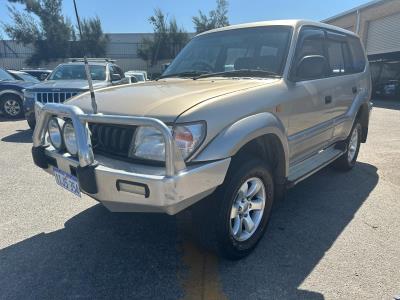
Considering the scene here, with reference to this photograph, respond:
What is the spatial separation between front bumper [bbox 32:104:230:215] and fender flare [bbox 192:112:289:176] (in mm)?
59

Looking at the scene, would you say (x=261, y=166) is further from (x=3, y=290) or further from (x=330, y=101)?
(x=3, y=290)

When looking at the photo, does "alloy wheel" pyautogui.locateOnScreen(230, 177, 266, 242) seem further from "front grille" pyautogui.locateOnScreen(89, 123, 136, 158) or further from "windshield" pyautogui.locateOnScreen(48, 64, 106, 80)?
"windshield" pyautogui.locateOnScreen(48, 64, 106, 80)

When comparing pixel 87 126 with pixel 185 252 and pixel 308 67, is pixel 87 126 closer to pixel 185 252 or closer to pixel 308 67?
pixel 185 252

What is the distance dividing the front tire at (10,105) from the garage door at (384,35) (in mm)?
18958

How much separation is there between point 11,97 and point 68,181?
30.5ft

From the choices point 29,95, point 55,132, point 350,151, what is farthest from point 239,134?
point 29,95

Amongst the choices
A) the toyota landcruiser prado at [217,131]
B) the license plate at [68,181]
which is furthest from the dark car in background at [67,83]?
the license plate at [68,181]

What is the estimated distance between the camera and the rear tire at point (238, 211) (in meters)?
2.57

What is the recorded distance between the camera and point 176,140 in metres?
2.33

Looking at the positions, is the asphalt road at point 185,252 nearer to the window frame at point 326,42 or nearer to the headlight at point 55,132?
the headlight at point 55,132

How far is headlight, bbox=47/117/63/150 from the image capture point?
2.88m

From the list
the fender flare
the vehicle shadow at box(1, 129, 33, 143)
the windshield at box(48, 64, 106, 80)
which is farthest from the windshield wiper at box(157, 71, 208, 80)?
the windshield at box(48, 64, 106, 80)

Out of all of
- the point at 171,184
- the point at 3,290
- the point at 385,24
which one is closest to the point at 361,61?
the point at 171,184

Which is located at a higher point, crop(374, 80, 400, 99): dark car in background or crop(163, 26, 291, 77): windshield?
crop(163, 26, 291, 77): windshield
